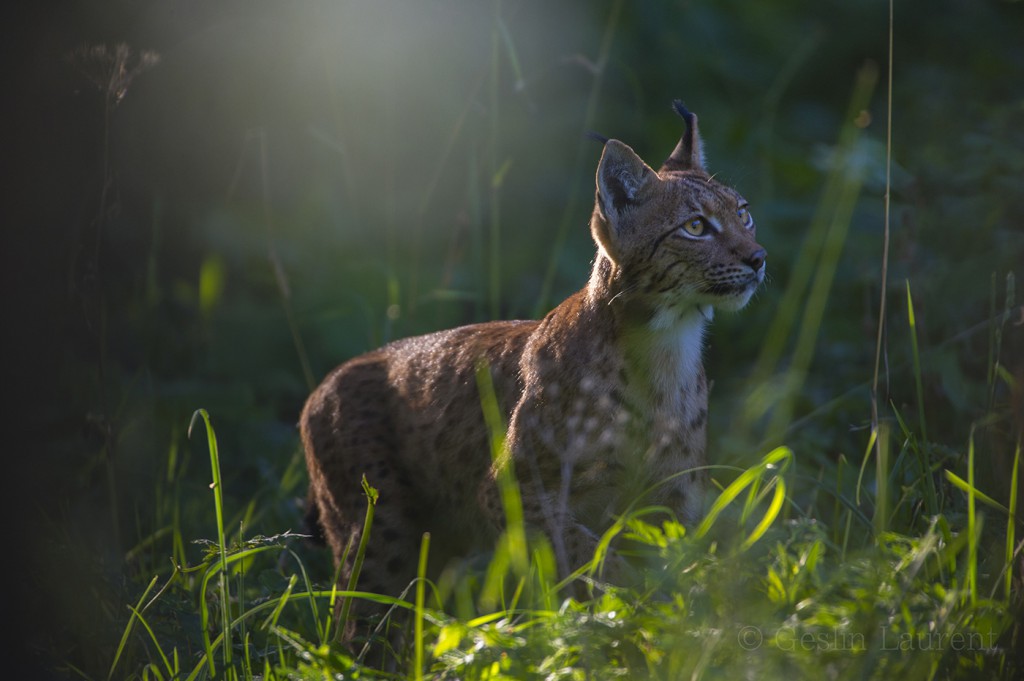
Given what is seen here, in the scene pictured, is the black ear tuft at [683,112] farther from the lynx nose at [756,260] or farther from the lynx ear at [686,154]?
the lynx nose at [756,260]

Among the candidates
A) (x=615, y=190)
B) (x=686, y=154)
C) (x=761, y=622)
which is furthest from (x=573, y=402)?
(x=761, y=622)

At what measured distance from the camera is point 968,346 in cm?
477

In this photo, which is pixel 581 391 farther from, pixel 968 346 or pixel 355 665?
pixel 968 346

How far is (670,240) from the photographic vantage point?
391cm

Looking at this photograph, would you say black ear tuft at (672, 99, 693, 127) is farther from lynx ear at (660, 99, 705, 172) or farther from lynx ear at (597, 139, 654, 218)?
lynx ear at (597, 139, 654, 218)

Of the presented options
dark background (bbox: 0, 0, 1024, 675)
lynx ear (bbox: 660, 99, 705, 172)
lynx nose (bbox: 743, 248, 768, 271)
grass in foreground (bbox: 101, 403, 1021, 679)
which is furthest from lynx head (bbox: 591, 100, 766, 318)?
grass in foreground (bbox: 101, 403, 1021, 679)

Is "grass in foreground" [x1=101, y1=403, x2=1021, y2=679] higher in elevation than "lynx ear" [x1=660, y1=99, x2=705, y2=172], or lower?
lower

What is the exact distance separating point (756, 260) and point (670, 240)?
30 cm

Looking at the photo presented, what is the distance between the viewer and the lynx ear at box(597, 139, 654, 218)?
3.95m

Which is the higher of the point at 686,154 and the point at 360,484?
the point at 686,154

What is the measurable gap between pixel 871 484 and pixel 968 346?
3.07 ft

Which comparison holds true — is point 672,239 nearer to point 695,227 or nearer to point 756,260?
point 695,227

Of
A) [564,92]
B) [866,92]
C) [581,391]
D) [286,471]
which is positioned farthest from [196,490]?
[866,92]

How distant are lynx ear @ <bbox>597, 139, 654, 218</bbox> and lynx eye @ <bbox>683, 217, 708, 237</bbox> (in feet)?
0.74
